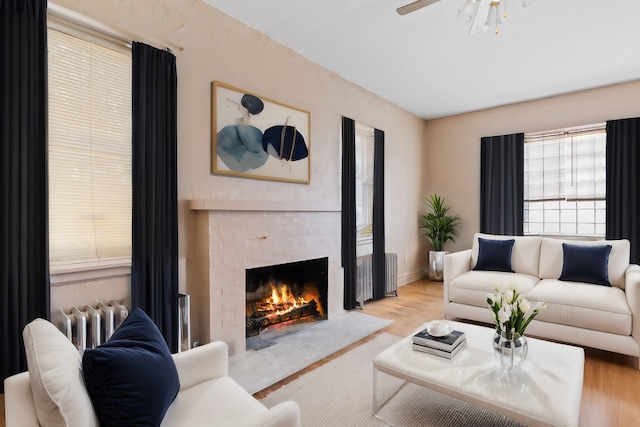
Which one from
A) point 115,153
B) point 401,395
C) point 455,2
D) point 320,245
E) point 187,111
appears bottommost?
point 401,395

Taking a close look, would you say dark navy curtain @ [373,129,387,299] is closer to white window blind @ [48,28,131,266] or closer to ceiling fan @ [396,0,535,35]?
ceiling fan @ [396,0,535,35]

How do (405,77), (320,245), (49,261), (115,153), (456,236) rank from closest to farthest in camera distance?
(49,261) → (115,153) → (320,245) → (405,77) → (456,236)

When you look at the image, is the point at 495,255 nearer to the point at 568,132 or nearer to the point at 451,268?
the point at 451,268

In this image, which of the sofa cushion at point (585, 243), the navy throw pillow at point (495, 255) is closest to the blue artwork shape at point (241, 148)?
the navy throw pillow at point (495, 255)

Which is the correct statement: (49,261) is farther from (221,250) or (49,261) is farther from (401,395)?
(401,395)

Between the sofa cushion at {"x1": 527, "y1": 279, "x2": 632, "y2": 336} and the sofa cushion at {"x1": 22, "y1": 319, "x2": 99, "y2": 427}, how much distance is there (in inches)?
127

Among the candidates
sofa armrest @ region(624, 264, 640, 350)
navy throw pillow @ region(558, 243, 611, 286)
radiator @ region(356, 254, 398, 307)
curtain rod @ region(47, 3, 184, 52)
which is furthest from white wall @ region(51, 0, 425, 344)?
sofa armrest @ region(624, 264, 640, 350)

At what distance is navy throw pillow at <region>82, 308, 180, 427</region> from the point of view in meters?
1.04

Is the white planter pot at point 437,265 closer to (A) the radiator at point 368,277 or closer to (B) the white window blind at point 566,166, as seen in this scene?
(A) the radiator at point 368,277

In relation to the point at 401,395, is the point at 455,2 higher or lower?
higher

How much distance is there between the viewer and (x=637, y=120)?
4203mm

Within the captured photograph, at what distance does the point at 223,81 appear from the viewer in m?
2.89

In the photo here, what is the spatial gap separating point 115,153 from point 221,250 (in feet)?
3.23

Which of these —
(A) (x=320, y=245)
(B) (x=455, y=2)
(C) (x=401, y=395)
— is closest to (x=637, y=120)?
(B) (x=455, y=2)
